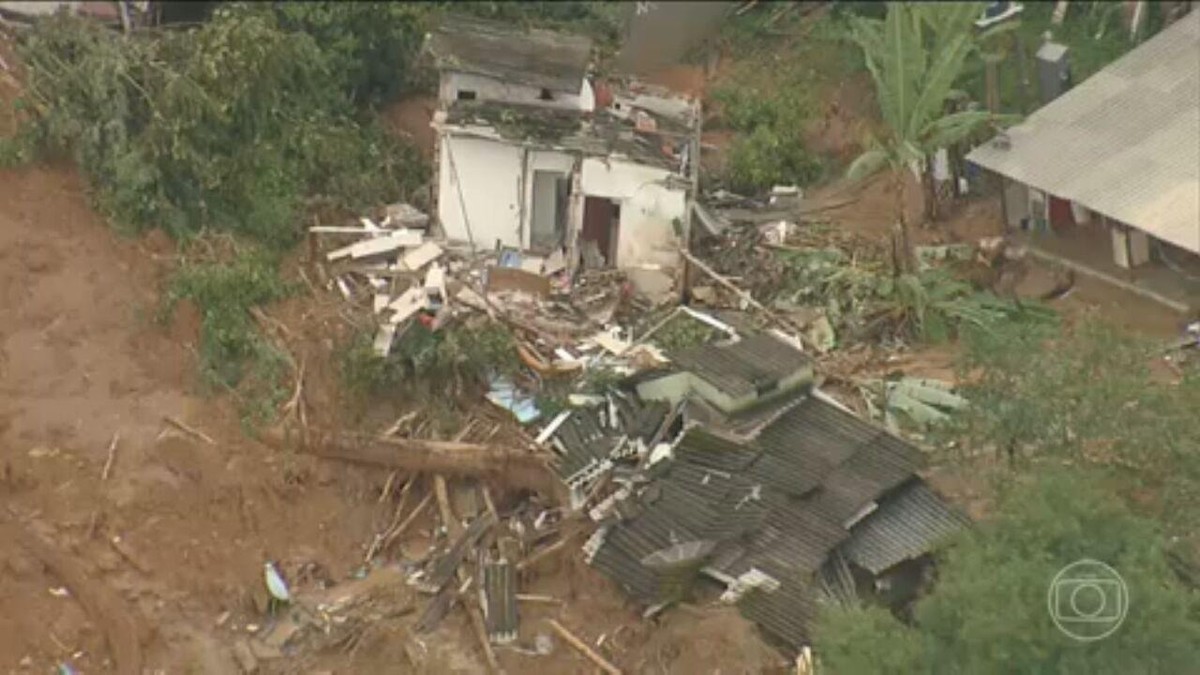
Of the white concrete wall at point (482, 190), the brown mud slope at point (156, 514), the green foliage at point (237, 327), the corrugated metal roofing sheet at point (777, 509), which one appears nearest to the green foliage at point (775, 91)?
the white concrete wall at point (482, 190)

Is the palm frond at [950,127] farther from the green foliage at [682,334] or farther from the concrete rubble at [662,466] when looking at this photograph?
the green foliage at [682,334]

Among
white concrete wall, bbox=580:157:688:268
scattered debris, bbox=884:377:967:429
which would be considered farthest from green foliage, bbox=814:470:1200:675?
white concrete wall, bbox=580:157:688:268

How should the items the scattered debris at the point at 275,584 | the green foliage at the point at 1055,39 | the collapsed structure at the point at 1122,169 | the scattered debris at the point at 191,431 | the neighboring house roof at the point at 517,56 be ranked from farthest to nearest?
the green foliage at the point at 1055,39 → the neighboring house roof at the point at 517,56 → the collapsed structure at the point at 1122,169 → the scattered debris at the point at 191,431 → the scattered debris at the point at 275,584

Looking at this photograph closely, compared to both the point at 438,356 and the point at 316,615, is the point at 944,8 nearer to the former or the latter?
the point at 438,356

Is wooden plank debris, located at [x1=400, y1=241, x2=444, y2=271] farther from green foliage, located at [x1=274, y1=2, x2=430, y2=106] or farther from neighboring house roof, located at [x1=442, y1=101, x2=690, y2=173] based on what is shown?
green foliage, located at [x1=274, y1=2, x2=430, y2=106]

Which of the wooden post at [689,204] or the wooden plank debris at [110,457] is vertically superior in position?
the wooden post at [689,204]

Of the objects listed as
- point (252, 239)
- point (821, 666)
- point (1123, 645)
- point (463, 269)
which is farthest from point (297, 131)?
point (1123, 645)
